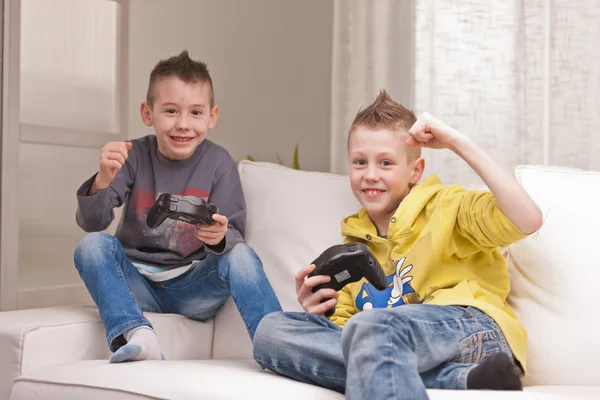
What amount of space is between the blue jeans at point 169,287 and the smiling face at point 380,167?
316mm

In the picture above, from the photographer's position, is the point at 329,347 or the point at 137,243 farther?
the point at 137,243

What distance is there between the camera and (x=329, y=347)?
4.11ft

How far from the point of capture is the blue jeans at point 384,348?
1.07 meters

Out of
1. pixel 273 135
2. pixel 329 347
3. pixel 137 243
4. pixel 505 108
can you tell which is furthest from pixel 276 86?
pixel 329 347

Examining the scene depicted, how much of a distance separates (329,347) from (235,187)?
2.38 ft

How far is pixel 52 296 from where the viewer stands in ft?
11.2

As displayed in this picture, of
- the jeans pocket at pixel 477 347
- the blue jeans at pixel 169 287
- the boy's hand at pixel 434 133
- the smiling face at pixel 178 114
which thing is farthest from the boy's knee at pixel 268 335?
the smiling face at pixel 178 114

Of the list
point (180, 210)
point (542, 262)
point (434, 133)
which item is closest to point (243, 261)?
point (180, 210)

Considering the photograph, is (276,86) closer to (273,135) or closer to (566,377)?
(273,135)

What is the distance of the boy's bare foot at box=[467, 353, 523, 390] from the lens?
1145mm

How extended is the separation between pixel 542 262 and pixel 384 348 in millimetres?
555

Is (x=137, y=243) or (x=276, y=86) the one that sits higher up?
(x=276, y=86)

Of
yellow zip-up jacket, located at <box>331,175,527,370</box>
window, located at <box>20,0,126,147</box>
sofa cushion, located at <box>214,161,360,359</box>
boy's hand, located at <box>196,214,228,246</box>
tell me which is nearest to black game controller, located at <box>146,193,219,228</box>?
boy's hand, located at <box>196,214,228,246</box>

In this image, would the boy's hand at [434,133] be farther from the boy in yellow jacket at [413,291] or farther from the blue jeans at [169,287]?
the blue jeans at [169,287]
